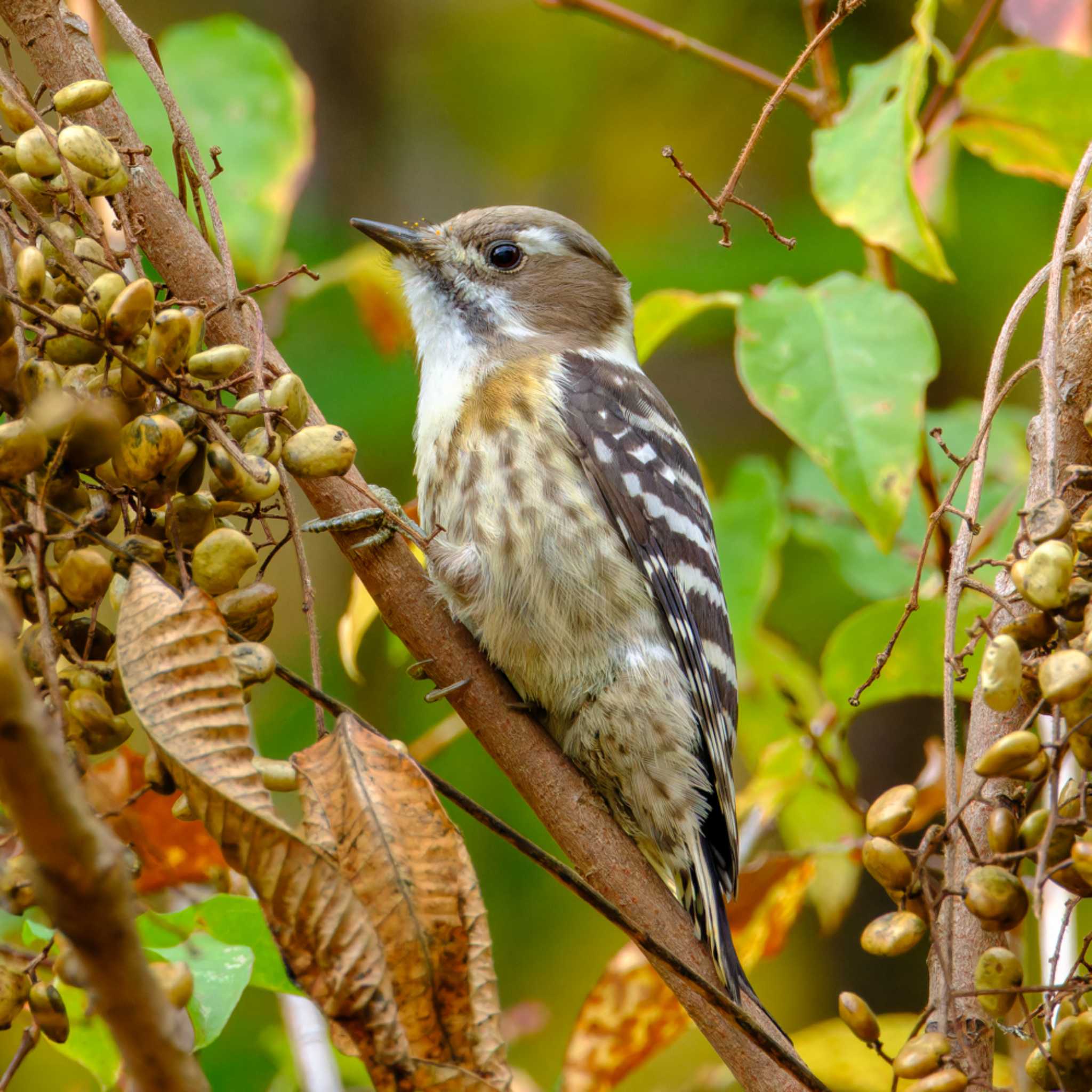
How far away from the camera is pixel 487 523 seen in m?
2.56

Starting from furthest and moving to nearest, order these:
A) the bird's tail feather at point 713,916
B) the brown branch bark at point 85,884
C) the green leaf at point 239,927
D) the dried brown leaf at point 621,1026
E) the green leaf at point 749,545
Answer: the green leaf at point 749,545 → the dried brown leaf at point 621,1026 → the bird's tail feather at point 713,916 → the green leaf at point 239,927 → the brown branch bark at point 85,884

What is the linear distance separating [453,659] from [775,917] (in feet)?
3.27

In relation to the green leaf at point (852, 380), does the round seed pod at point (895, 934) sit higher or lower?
lower

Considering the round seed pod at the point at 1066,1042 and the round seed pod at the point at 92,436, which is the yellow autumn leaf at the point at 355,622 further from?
the round seed pod at the point at 1066,1042

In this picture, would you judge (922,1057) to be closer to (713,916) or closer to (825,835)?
(713,916)

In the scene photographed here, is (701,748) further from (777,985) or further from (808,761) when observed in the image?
(777,985)

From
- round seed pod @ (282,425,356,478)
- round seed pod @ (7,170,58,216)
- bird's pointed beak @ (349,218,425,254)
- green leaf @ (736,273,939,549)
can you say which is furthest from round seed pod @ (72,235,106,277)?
bird's pointed beak @ (349,218,425,254)

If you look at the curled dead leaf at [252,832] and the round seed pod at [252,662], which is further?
the round seed pod at [252,662]

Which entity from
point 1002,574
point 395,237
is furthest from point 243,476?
point 395,237

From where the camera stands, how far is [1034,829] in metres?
1.31

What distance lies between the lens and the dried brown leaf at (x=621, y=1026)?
81.4 inches

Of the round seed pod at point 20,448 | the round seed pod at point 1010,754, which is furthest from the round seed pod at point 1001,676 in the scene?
the round seed pod at point 20,448

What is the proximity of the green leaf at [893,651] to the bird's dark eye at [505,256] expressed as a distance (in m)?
1.35

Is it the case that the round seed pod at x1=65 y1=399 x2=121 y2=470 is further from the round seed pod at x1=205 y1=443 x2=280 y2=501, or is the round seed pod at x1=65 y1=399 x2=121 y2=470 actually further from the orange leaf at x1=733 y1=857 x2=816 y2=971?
the orange leaf at x1=733 y1=857 x2=816 y2=971
